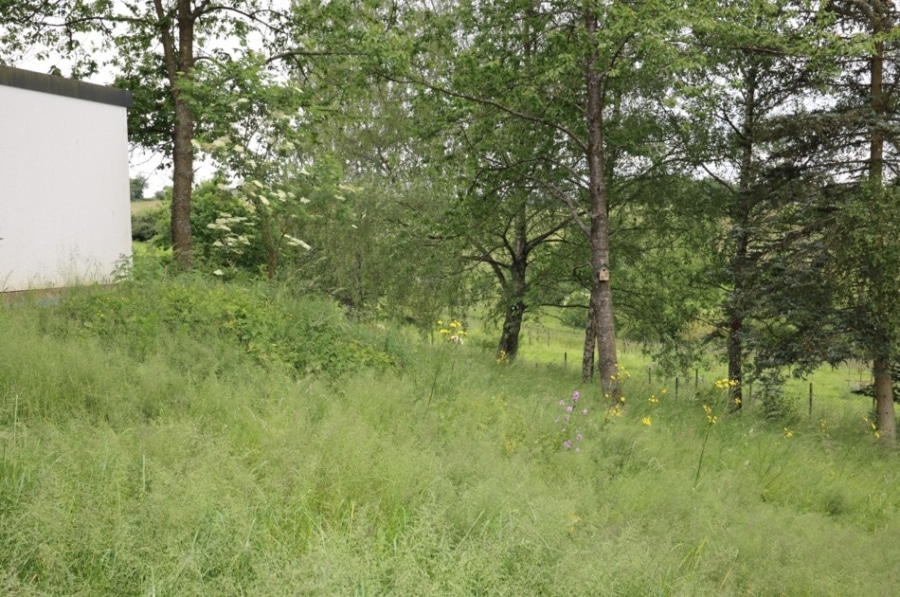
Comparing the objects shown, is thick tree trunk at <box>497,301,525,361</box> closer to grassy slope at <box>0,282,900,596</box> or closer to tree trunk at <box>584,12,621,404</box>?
tree trunk at <box>584,12,621,404</box>

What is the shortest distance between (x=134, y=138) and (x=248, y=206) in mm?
2868

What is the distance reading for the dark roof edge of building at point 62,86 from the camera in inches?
331

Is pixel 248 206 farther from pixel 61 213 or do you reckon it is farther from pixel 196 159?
pixel 61 213

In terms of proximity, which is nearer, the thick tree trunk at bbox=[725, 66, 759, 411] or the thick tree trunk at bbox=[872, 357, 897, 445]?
the thick tree trunk at bbox=[872, 357, 897, 445]

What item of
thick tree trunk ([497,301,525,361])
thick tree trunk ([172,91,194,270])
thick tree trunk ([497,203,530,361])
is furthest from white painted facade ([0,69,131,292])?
thick tree trunk ([497,301,525,361])

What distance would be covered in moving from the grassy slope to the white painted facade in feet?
6.17

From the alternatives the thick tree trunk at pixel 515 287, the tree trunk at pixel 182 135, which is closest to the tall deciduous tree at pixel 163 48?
the tree trunk at pixel 182 135

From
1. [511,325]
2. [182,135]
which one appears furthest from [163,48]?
[511,325]

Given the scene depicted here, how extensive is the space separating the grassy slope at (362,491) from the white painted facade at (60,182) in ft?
6.17

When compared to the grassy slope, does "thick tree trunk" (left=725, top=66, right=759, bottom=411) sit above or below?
above

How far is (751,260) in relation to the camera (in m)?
14.2

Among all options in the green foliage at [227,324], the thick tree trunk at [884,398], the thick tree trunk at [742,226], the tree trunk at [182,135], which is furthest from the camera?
the thick tree trunk at [742,226]

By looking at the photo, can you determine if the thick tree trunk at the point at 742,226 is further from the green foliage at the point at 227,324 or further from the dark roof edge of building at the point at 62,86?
the dark roof edge of building at the point at 62,86

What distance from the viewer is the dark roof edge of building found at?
8.41 meters
